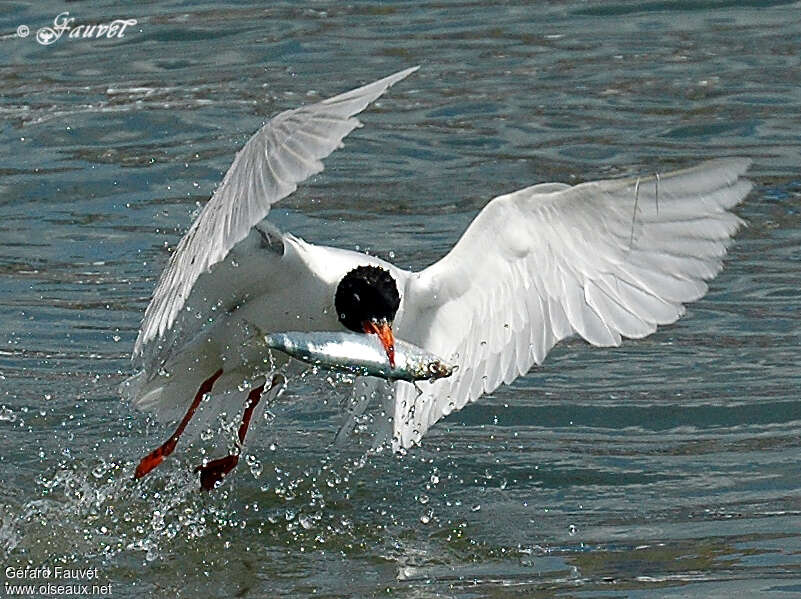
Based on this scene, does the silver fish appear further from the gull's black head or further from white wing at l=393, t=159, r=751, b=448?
white wing at l=393, t=159, r=751, b=448

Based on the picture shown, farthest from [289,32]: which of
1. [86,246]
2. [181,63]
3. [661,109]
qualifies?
[86,246]

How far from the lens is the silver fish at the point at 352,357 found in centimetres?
609

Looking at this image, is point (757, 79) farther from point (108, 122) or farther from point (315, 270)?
point (315, 270)

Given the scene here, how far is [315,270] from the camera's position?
6734 millimetres

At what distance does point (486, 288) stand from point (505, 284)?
0.26 ft

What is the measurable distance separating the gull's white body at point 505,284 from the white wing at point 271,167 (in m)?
0.36

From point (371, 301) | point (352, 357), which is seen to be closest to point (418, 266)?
point (371, 301)

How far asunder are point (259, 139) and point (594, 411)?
2.77 meters

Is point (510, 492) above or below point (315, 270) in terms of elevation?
below

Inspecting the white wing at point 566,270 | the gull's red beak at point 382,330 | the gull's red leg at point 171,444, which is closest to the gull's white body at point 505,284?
the white wing at point 566,270

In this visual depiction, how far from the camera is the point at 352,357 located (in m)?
6.10

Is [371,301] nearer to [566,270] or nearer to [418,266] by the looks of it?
[566,270]

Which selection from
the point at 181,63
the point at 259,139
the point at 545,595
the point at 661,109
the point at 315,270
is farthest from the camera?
the point at 181,63

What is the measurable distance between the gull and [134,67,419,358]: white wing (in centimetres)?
26
